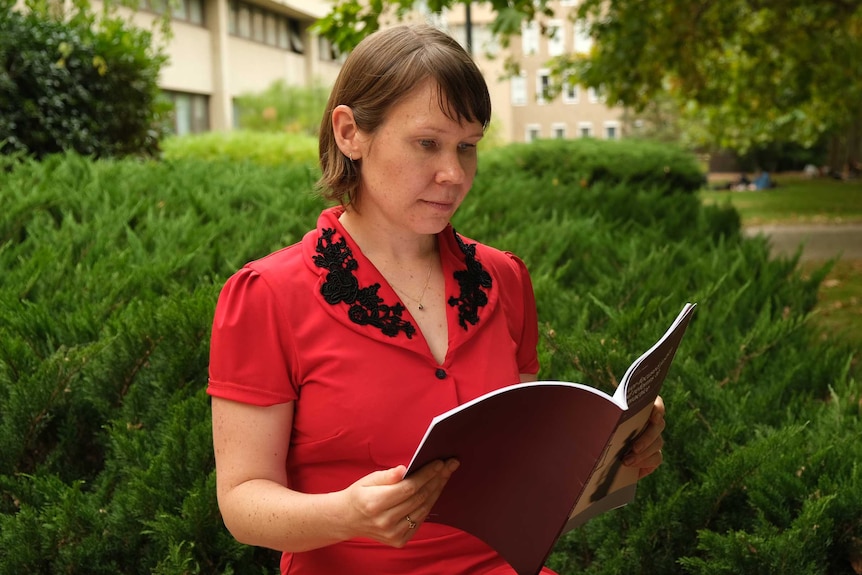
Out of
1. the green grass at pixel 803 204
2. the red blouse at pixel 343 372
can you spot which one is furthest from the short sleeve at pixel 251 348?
the green grass at pixel 803 204

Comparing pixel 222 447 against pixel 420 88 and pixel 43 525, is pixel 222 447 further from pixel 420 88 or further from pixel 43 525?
pixel 43 525

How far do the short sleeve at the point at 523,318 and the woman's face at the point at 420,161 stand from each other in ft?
1.12

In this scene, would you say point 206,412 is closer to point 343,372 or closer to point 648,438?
point 343,372

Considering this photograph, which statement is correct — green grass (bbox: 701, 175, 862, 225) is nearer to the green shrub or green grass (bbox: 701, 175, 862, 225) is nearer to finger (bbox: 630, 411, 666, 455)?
the green shrub

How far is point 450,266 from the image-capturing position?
2012 millimetres

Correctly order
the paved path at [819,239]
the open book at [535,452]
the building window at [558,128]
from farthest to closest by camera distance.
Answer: the building window at [558,128] < the paved path at [819,239] < the open book at [535,452]

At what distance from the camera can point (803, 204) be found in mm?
23453

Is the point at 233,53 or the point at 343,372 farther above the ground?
the point at 233,53

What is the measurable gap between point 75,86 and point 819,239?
11133mm

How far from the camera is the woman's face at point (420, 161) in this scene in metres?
1.77

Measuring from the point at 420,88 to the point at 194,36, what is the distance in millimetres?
31181

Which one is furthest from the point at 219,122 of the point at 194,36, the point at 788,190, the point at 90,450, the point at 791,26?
the point at 90,450

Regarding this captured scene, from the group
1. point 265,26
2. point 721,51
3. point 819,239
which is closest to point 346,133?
point 721,51

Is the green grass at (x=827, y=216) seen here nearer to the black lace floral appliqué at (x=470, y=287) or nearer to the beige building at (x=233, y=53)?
the black lace floral appliqué at (x=470, y=287)
